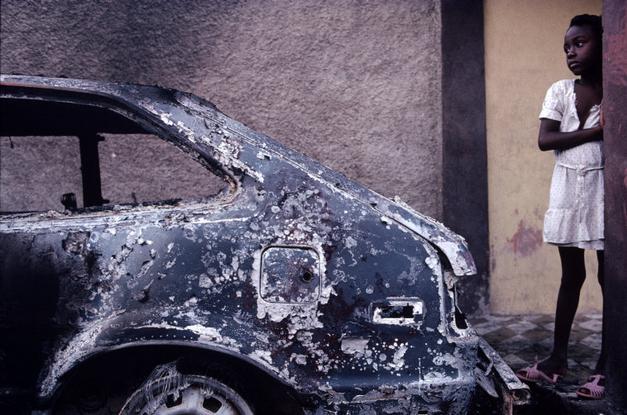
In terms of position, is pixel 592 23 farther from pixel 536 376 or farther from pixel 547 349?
pixel 547 349

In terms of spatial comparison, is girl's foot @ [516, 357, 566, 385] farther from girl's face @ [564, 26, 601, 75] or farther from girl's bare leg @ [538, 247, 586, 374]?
girl's face @ [564, 26, 601, 75]

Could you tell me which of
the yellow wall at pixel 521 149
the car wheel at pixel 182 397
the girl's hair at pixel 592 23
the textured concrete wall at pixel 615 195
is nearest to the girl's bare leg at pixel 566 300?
the textured concrete wall at pixel 615 195

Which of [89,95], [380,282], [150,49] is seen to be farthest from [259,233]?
[150,49]

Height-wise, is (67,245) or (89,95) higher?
(89,95)

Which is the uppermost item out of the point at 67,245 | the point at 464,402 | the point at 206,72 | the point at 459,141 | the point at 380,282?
the point at 206,72

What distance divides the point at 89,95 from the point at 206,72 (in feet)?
9.30

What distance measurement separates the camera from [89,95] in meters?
2.11

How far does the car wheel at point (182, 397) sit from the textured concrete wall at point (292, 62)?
3.17 meters

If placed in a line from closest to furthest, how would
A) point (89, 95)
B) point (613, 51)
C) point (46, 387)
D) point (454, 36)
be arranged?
point (46, 387) → point (89, 95) → point (613, 51) → point (454, 36)

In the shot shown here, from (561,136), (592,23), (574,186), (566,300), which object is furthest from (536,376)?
(592,23)

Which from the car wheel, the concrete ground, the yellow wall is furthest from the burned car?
the yellow wall

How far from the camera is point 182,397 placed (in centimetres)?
194

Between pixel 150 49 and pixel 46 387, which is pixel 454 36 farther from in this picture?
pixel 46 387

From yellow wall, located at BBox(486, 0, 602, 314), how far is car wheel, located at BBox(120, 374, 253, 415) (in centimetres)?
353
